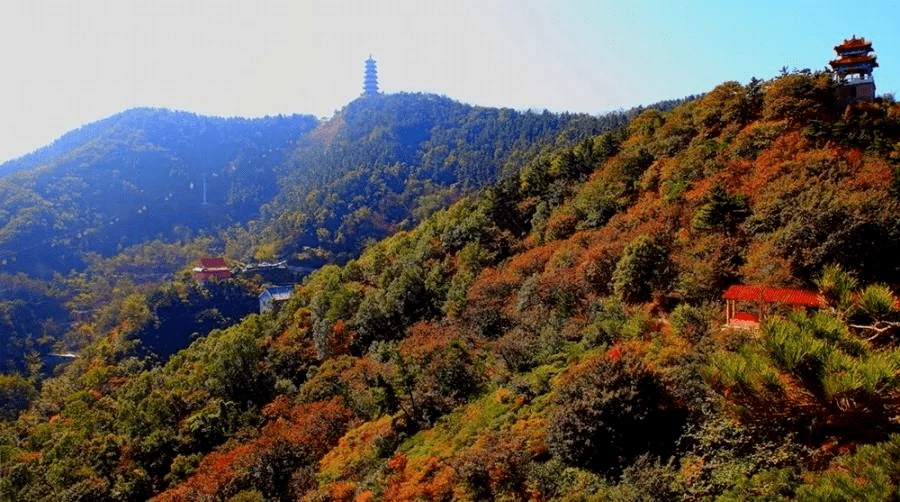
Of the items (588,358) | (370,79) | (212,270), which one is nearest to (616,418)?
(588,358)

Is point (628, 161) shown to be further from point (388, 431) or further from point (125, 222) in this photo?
point (125, 222)

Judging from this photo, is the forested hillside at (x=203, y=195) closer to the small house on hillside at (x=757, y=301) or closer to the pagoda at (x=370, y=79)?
the pagoda at (x=370, y=79)

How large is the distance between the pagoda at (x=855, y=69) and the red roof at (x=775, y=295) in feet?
56.3

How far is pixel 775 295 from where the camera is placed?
51.0ft

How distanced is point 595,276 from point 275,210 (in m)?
105

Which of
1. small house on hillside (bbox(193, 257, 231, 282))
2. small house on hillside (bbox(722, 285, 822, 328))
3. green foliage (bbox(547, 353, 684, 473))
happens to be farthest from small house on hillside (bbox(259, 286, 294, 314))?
green foliage (bbox(547, 353, 684, 473))

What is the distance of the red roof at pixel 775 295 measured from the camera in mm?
14781

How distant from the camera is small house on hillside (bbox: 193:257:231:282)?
79188 millimetres

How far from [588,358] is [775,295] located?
5482 millimetres

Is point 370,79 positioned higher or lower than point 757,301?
higher

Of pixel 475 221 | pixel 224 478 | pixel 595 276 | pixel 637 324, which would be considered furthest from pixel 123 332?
pixel 637 324

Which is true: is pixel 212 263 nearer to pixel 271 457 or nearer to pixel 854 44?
pixel 271 457

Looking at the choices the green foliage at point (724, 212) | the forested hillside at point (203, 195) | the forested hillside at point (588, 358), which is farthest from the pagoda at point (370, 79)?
the green foliage at point (724, 212)

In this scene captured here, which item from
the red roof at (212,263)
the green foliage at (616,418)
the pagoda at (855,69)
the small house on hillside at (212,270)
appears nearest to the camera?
the green foliage at (616,418)
